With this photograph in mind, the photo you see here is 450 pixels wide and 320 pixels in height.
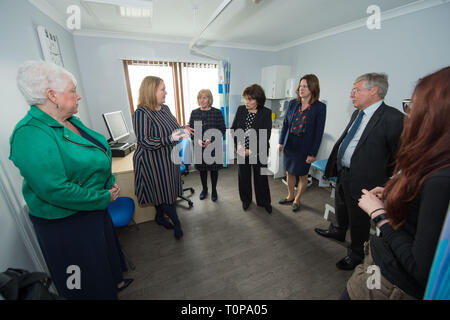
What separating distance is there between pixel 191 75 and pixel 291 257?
3475 mm

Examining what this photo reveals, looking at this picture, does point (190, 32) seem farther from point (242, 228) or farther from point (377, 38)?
point (242, 228)

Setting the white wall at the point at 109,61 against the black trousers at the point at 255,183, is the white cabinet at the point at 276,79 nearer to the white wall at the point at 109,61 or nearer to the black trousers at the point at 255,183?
the white wall at the point at 109,61

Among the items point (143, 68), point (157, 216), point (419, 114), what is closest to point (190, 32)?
point (143, 68)

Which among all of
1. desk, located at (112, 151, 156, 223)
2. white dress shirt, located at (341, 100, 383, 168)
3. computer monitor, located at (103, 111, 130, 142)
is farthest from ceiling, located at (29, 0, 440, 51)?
desk, located at (112, 151, 156, 223)

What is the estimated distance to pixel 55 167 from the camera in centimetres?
90

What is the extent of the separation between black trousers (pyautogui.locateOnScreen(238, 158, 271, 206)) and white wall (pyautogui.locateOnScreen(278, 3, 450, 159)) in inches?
68.8

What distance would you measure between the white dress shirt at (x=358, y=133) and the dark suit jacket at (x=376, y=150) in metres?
0.05

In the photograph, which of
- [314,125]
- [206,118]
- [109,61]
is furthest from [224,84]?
[314,125]

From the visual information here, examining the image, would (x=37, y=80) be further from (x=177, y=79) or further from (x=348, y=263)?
(x=177, y=79)

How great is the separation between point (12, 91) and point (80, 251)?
1.20m

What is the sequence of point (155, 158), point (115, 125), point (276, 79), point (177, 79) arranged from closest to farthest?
point (155, 158) → point (115, 125) → point (177, 79) → point (276, 79)

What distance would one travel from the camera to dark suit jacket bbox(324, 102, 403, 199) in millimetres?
1315

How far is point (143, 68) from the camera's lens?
10.8 feet

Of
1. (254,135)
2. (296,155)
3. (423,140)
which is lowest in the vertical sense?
(296,155)
